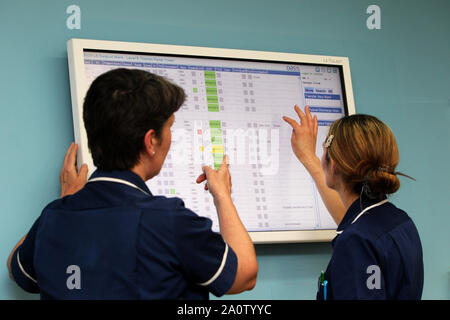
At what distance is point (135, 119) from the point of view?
3.48ft

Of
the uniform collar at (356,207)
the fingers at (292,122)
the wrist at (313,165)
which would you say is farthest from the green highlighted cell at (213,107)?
the uniform collar at (356,207)

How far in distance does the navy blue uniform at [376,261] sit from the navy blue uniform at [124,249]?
365 millimetres

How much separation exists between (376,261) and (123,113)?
693 mm

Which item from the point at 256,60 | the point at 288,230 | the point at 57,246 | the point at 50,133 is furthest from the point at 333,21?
the point at 57,246

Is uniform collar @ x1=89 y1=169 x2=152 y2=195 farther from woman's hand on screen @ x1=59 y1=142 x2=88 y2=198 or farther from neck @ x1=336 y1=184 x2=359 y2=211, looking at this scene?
neck @ x1=336 y1=184 x2=359 y2=211

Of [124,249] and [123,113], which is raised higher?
[123,113]

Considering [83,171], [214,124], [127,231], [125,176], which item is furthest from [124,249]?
[214,124]

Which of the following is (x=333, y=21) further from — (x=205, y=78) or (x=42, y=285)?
(x=42, y=285)

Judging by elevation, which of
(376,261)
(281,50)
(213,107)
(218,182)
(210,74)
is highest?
(281,50)

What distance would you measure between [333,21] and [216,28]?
0.48 meters

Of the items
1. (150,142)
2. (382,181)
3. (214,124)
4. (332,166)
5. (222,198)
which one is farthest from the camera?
(214,124)

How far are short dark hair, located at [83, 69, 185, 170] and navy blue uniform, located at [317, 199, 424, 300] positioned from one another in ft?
1.84

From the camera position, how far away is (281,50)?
1.92 m

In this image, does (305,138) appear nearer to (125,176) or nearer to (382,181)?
(382,181)
